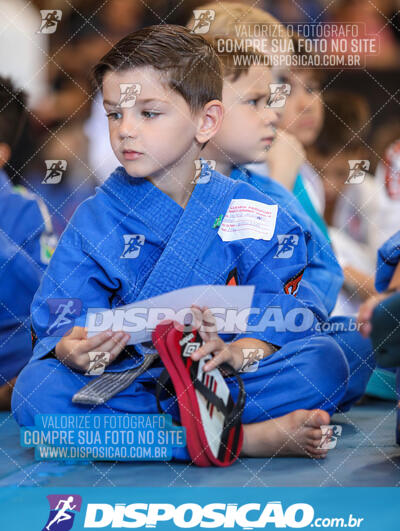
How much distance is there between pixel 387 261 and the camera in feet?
4.16

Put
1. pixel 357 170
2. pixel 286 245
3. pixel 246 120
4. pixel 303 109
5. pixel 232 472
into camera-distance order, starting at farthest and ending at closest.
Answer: pixel 303 109, pixel 246 120, pixel 357 170, pixel 286 245, pixel 232 472

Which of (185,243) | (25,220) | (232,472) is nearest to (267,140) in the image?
(185,243)

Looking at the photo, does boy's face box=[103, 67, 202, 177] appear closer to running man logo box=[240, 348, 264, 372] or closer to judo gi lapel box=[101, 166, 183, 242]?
judo gi lapel box=[101, 166, 183, 242]

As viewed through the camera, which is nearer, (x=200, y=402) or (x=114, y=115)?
(x=200, y=402)

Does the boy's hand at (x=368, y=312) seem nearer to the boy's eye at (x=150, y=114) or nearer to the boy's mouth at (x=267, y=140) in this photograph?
the boy's eye at (x=150, y=114)

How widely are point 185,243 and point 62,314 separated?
0.25m

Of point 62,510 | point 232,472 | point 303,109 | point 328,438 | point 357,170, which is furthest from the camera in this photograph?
point 303,109

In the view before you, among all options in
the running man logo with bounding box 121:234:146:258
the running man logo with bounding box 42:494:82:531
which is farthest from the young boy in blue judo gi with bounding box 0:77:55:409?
the running man logo with bounding box 42:494:82:531

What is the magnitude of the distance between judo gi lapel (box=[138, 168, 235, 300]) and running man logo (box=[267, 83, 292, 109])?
0.33 m

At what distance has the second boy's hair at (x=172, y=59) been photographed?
1.33 metres

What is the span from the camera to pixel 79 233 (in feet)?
4.36

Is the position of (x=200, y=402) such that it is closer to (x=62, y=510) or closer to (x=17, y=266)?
(x=62, y=510)

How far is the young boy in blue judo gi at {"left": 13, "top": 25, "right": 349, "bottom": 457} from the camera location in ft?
4.09

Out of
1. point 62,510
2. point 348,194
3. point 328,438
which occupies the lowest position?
point 62,510
